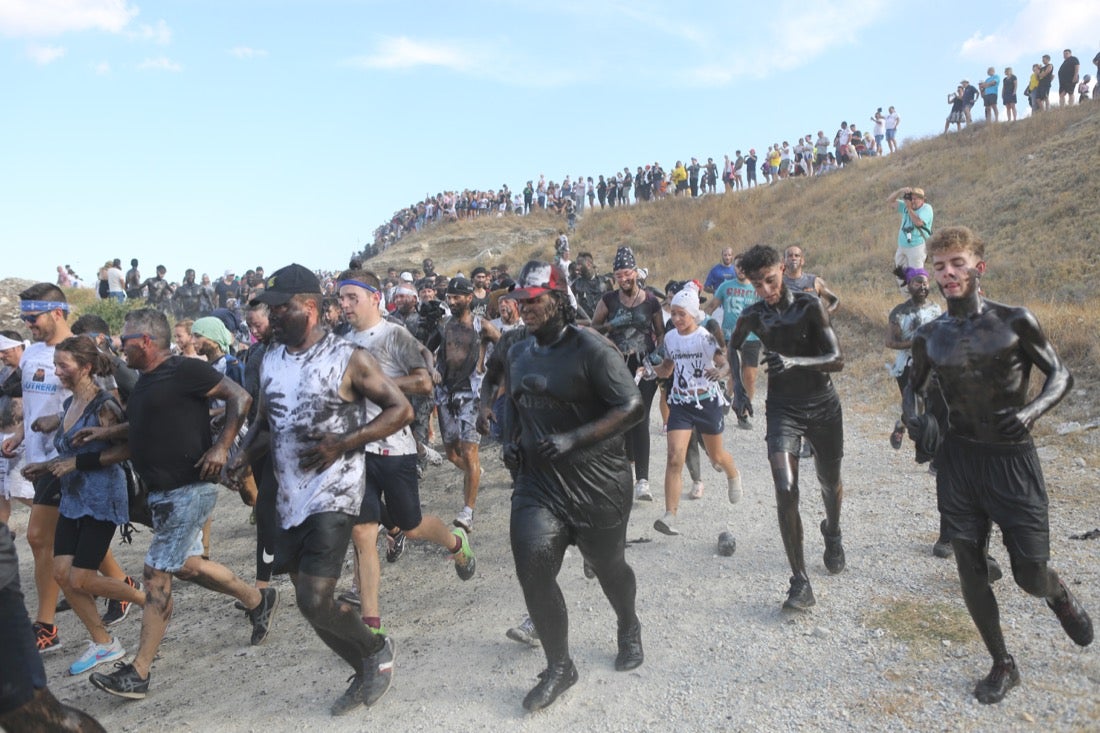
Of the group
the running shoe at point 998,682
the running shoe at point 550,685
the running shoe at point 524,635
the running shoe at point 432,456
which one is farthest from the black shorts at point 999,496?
the running shoe at point 432,456

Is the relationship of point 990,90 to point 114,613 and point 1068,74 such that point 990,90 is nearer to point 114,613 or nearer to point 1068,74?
point 1068,74

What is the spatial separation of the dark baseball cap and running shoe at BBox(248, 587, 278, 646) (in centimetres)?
240

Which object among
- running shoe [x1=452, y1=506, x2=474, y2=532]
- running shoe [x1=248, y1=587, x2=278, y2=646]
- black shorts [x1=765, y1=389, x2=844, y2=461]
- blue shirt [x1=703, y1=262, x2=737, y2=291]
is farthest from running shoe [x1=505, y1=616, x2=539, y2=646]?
blue shirt [x1=703, y1=262, x2=737, y2=291]

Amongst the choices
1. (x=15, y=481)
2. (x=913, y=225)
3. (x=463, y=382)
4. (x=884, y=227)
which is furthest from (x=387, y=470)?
(x=884, y=227)

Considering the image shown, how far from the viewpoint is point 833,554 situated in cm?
532

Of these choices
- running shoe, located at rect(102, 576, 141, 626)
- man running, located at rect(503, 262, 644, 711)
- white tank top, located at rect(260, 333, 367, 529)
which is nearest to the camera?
man running, located at rect(503, 262, 644, 711)

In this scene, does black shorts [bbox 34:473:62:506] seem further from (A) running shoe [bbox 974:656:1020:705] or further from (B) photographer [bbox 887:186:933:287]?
(B) photographer [bbox 887:186:933:287]

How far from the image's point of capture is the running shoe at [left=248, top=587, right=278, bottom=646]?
550 centimetres

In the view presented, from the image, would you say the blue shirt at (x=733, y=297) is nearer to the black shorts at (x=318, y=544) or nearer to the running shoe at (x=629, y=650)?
the running shoe at (x=629, y=650)

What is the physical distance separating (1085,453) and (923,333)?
5.28m

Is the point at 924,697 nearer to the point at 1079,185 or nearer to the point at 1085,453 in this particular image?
the point at 1085,453

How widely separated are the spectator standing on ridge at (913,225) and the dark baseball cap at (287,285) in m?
8.12

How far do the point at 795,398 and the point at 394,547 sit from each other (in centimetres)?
363

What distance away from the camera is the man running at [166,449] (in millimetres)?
4668
